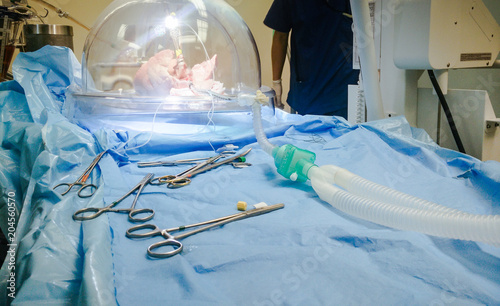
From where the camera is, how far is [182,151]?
160 centimetres

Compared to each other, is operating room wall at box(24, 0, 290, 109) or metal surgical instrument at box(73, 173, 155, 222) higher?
operating room wall at box(24, 0, 290, 109)

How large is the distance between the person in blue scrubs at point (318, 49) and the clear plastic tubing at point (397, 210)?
1.99 metres

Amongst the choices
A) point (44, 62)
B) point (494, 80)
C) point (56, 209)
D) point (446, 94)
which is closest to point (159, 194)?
point (56, 209)

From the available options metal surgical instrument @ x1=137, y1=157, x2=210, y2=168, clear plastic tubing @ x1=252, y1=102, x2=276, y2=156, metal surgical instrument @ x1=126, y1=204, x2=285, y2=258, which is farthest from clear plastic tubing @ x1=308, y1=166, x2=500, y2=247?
metal surgical instrument @ x1=137, y1=157, x2=210, y2=168

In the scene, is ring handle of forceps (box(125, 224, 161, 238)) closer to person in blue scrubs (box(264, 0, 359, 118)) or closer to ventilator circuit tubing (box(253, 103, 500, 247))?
ventilator circuit tubing (box(253, 103, 500, 247))

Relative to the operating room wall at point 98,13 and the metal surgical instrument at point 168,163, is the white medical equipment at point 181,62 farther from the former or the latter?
the operating room wall at point 98,13

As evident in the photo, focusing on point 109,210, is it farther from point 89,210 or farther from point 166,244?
point 166,244

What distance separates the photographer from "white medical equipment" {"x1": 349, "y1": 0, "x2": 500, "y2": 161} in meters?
1.32

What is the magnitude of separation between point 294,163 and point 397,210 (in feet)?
1.32

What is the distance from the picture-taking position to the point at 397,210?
0.79 meters

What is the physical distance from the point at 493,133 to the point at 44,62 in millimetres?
2079

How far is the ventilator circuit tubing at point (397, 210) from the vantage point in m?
0.69

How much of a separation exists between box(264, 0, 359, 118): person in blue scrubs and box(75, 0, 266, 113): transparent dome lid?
83 centimetres

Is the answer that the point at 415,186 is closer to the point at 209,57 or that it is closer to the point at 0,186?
the point at 0,186
